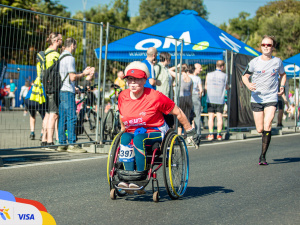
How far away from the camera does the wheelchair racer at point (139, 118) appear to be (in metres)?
5.16

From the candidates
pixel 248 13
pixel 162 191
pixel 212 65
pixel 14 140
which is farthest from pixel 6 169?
pixel 248 13

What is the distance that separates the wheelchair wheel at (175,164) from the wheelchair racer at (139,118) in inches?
5.6

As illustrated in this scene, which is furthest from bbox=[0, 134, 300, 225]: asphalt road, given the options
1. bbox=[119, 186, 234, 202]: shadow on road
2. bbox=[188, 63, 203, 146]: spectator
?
bbox=[188, 63, 203, 146]: spectator

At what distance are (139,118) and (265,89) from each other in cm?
388

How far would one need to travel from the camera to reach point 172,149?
529 cm

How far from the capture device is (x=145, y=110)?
5.38 m

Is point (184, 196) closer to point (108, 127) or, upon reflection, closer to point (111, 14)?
point (108, 127)

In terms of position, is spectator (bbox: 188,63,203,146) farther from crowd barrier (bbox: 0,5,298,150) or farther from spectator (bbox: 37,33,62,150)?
spectator (bbox: 37,33,62,150)

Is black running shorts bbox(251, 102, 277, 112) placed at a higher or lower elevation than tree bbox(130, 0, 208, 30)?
lower

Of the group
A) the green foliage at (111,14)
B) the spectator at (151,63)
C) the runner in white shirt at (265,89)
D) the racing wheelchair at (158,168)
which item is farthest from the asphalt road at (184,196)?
the green foliage at (111,14)

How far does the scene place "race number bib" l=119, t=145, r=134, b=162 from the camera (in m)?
5.15

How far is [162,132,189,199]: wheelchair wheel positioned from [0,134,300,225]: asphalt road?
6.5 inches

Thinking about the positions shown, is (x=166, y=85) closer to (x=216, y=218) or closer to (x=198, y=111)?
(x=198, y=111)

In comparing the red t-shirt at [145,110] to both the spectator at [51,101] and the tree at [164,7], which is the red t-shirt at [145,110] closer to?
the spectator at [51,101]
